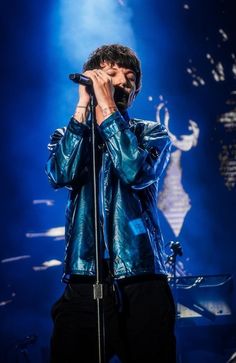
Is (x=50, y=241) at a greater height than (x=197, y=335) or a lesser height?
greater

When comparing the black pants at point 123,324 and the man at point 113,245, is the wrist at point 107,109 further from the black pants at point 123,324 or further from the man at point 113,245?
the black pants at point 123,324

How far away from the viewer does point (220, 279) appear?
5.10m

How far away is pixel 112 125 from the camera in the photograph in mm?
1744

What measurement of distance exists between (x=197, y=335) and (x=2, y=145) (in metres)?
3.49

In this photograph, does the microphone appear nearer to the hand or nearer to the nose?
the hand

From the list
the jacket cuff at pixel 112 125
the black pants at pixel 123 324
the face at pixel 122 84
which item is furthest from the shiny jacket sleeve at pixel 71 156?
the black pants at pixel 123 324

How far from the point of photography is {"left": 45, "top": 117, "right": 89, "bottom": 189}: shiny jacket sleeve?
1795 millimetres

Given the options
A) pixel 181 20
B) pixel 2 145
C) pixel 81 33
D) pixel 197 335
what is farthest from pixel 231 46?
pixel 197 335

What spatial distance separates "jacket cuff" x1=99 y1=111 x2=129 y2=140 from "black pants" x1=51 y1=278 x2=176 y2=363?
56 centimetres

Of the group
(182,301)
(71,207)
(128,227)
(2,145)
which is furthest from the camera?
(2,145)

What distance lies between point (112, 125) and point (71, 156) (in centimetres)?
20

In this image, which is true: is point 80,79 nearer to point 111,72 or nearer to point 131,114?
point 111,72

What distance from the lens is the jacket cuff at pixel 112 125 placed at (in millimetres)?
1737

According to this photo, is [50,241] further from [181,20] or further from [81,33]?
[181,20]
